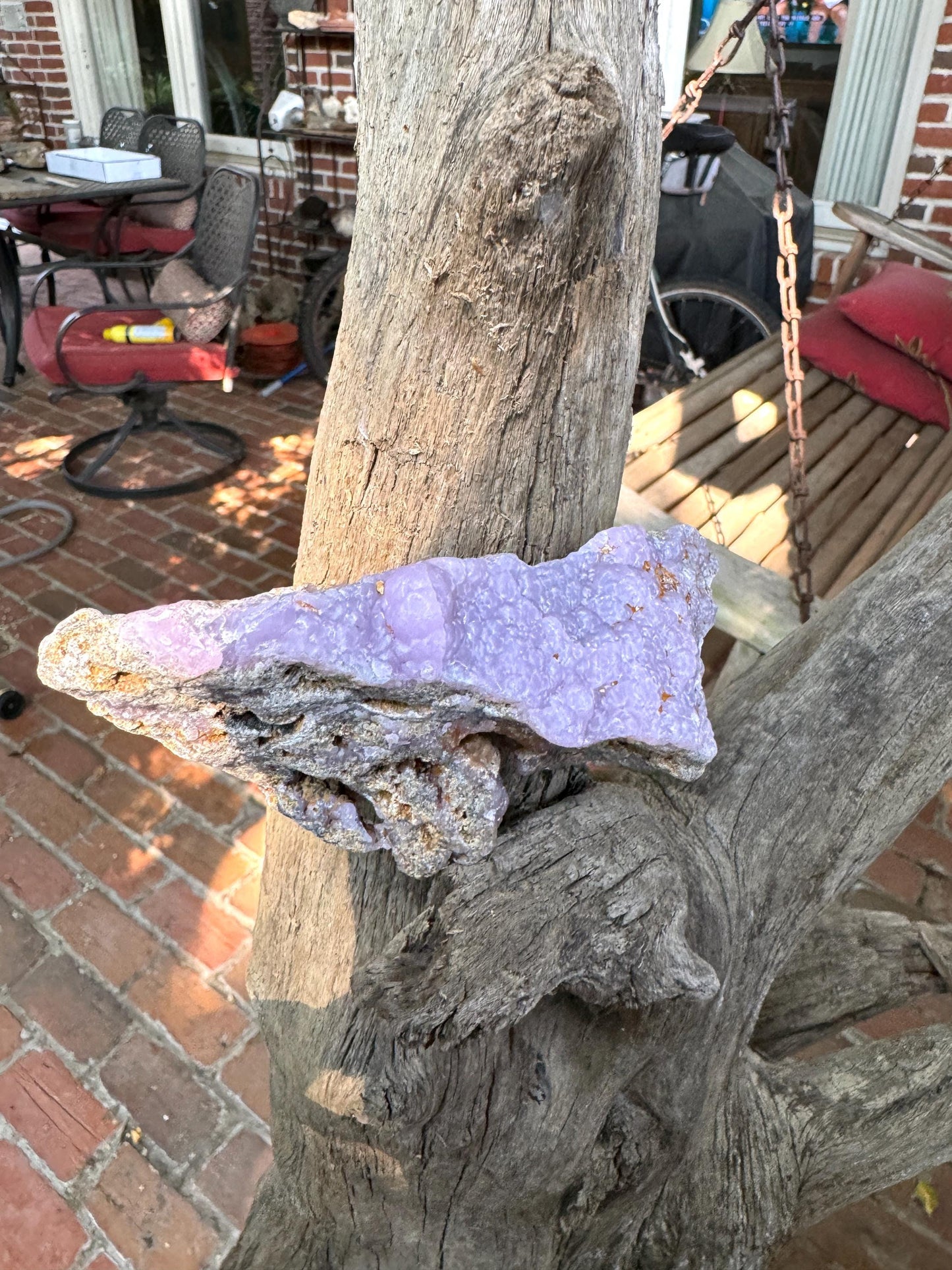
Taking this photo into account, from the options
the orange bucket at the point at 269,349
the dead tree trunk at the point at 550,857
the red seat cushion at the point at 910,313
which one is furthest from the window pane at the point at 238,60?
the dead tree trunk at the point at 550,857

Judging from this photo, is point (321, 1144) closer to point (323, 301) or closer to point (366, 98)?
point (366, 98)

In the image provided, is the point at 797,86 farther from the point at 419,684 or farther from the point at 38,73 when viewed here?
the point at 38,73

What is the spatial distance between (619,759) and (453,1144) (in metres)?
0.45

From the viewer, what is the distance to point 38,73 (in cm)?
711

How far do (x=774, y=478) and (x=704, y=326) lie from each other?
6.11 ft

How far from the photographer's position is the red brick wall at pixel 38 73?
22.5 feet

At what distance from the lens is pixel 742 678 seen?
1.33 metres

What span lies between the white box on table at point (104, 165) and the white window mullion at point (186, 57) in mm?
1319

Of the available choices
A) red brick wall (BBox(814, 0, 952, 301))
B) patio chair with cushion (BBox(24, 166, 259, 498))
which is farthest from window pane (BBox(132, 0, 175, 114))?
red brick wall (BBox(814, 0, 952, 301))

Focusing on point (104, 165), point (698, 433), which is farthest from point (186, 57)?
point (698, 433)

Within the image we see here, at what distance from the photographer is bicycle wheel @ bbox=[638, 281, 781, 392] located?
13.4 ft

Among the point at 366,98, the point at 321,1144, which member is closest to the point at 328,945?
the point at 321,1144

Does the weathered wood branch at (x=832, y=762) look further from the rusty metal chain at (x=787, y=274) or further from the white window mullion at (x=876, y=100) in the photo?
the white window mullion at (x=876, y=100)

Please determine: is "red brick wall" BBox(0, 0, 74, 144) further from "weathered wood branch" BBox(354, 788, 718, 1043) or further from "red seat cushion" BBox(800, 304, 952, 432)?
"weathered wood branch" BBox(354, 788, 718, 1043)
